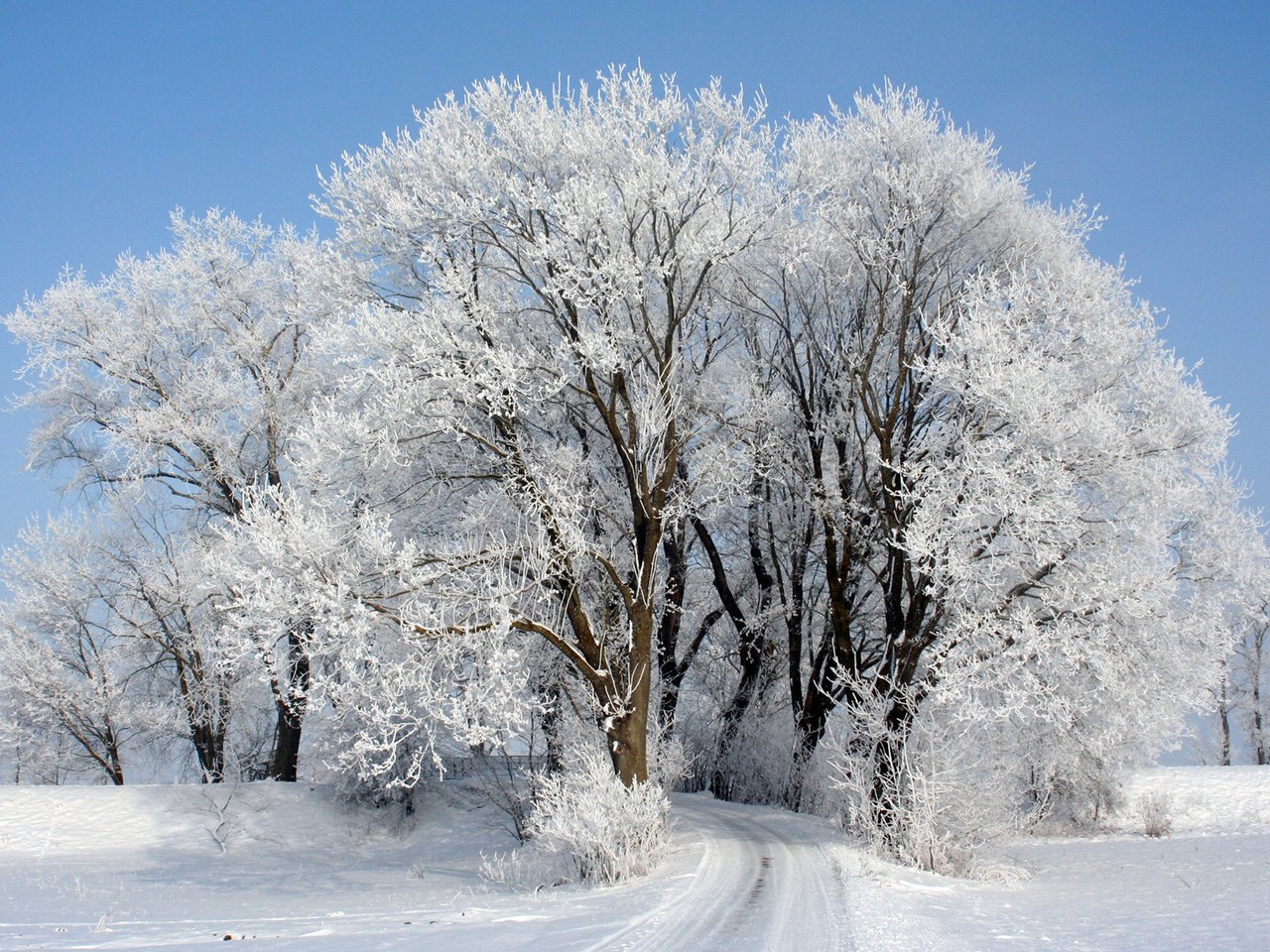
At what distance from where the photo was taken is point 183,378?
20.7 meters

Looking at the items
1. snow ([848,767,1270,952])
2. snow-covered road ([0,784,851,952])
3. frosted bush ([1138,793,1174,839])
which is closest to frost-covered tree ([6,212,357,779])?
snow-covered road ([0,784,851,952])

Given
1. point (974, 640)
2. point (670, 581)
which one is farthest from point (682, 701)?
point (974, 640)

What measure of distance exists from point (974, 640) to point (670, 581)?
25.2 feet

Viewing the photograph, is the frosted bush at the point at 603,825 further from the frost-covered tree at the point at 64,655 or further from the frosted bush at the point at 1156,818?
the frost-covered tree at the point at 64,655

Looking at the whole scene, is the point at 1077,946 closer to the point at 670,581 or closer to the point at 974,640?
the point at 974,640

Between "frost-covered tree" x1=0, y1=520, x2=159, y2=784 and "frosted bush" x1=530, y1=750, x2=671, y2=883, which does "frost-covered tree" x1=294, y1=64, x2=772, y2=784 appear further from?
"frost-covered tree" x1=0, y1=520, x2=159, y2=784

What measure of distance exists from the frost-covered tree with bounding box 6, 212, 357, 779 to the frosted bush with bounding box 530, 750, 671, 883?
33.2ft

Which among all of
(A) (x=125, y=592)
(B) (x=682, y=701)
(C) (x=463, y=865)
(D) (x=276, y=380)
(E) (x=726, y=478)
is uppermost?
(D) (x=276, y=380)

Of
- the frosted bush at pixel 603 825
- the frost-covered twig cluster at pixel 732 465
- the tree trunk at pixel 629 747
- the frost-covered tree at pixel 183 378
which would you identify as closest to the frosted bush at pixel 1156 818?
the frost-covered twig cluster at pixel 732 465

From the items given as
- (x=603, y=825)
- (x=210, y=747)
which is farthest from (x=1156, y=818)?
(x=210, y=747)

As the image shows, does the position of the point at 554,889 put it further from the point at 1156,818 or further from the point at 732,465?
the point at 1156,818

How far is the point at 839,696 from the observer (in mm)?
17938

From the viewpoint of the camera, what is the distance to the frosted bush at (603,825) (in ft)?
34.6

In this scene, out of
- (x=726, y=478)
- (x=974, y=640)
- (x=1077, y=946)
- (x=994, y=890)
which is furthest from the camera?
(x=726, y=478)
